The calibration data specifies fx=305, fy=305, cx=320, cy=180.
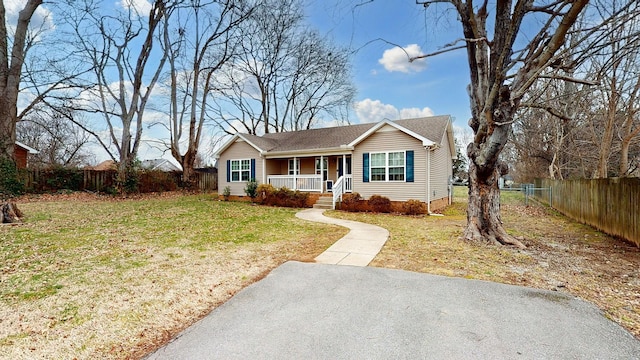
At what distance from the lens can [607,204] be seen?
841 centimetres

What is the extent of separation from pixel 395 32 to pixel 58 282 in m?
7.86

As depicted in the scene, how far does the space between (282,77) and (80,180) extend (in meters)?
17.4

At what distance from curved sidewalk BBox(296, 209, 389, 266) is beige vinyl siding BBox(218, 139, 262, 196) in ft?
30.9

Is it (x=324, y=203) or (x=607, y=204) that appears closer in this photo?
(x=607, y=204)

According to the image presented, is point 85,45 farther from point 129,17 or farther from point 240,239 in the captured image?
point 240,239

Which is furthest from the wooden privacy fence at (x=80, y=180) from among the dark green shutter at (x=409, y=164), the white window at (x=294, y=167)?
the dark green shutter at (x=409, y=164)

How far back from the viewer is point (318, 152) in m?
16.4

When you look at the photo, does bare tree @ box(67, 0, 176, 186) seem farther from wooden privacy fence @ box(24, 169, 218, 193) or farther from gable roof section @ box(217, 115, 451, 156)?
gable roof section @ box(217, 115, 451, 156)

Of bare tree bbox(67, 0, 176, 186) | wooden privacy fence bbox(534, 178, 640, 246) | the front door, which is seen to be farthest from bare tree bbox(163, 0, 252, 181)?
wooden privacy fence bbox(534, 178, 640, 246)

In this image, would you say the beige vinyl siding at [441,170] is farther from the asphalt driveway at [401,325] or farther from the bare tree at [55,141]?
the bare tree at [55,141]

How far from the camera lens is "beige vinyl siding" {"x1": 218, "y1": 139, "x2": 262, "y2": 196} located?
59.1 ft

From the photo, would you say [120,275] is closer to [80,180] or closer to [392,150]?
[392,150]

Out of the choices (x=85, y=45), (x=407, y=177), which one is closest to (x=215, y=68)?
(x=85, y=45)

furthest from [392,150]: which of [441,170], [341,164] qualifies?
[341,164]
